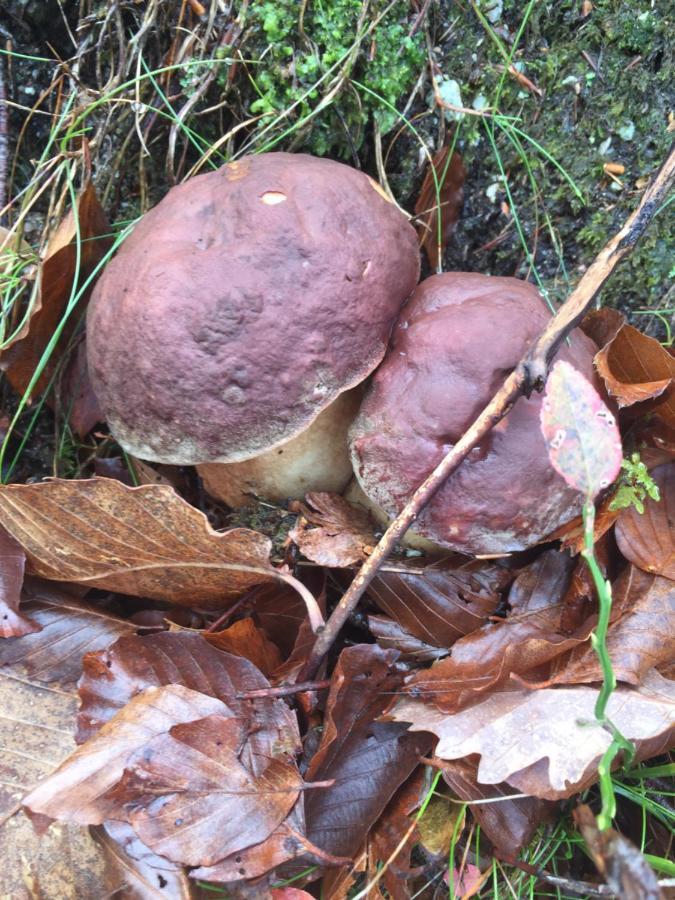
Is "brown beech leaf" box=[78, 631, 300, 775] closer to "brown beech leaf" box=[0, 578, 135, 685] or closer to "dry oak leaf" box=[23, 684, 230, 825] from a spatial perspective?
"dry oak leaf" box=[23, 684, 230, 825]

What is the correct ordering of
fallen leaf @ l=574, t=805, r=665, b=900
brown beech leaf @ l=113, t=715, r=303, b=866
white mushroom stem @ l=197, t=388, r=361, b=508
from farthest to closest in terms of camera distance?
1. white mushroom stem @ l=197, t=388, r=361, b=508
2. brown beech leaf @ l=113, t=715, r=303, b=866
3. fallen leaf @ l=574, t=805, r=665, b=900

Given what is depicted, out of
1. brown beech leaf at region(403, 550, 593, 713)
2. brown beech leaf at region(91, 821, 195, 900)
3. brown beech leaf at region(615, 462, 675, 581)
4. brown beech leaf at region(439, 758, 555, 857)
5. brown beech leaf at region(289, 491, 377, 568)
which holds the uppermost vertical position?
brown beech leaf at region(615, 462, 675, 581)

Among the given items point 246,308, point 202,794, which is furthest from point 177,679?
point 246,308

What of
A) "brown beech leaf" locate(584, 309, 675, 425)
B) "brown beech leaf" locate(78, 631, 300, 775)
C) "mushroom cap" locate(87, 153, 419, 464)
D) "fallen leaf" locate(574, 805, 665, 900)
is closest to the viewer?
"fallen leaf" locate(574, 805, 665, 900)

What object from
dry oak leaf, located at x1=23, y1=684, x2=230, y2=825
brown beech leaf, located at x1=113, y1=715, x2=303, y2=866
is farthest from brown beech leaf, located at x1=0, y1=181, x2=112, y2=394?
brown beech leaf, located at x1=113, y1=715, x2=303, y2=866

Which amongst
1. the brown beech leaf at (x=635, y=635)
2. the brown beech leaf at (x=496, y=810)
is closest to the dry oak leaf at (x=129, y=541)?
the brown beech leaf at (x=496, y=810)

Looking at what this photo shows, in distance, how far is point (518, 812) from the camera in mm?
1661

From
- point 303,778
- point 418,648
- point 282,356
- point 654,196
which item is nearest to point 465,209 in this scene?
point 654,196

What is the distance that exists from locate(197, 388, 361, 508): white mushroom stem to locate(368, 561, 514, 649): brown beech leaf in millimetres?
338

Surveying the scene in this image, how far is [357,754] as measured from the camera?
1.72m

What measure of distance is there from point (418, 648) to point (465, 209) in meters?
1.32

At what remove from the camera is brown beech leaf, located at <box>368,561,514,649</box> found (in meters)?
1.90

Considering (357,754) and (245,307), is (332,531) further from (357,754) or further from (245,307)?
(245,307)

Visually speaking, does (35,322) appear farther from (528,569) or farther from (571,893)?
(571,893)
